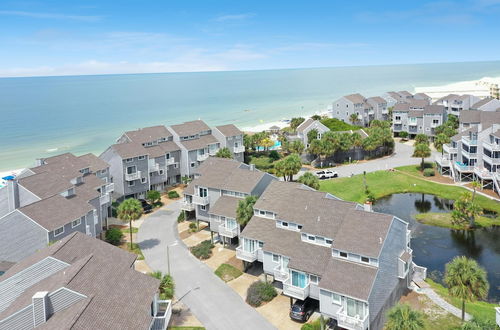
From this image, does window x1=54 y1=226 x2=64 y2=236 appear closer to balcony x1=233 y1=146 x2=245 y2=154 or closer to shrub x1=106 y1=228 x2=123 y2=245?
shrub x1=106 y1=228 x2=123 y2=245

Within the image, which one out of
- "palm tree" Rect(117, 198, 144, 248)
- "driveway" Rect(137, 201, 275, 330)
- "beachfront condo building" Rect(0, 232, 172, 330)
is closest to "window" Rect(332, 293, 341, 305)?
"driveway" Rect(137, 201, 275, 330)

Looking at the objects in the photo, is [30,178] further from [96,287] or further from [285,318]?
[285,318]

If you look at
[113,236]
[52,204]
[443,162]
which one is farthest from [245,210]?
[443,162]

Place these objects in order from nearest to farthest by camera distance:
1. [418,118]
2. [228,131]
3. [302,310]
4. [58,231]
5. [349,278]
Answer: [349,278] → [302,310] → [58,231] → [228,131] → [418,118]

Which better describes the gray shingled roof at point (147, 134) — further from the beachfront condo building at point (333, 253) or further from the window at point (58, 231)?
the beachfront condo building at point (333, 253)

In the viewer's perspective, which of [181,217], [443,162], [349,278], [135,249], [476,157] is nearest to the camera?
[349,278]

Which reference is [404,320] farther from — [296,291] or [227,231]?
[227,231]
